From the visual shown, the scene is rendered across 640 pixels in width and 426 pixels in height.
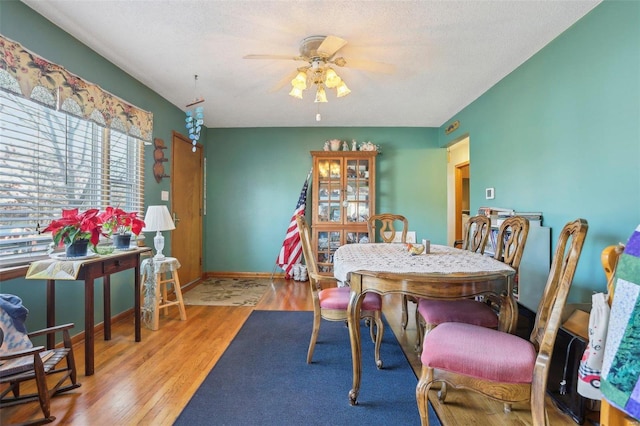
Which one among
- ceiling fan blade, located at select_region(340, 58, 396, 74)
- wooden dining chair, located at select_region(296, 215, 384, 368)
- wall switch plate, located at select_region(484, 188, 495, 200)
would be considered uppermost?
ceiling fan blade, located at select_region(340, 58, 396, 74)

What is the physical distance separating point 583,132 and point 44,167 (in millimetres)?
3653

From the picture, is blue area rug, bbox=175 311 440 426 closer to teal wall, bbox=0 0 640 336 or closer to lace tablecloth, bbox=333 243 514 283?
lace tablecloth, bbox=333 243 514 283

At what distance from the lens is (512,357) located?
1192 millimetres

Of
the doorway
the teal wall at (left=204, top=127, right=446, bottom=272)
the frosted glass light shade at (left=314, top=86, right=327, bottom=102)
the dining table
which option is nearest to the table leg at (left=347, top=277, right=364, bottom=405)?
the dining table

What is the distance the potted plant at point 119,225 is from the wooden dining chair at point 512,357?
216 cm

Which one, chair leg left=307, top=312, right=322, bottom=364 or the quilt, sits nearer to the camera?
the quilt

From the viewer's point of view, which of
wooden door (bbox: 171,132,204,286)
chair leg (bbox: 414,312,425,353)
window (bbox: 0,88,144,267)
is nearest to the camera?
window (bbox: 0,88,144,267)

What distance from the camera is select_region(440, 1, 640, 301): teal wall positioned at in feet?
5.51

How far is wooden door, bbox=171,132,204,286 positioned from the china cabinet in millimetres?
1729

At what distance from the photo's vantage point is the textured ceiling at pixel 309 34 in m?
1.89

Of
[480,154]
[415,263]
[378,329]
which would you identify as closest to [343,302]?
[378,329]

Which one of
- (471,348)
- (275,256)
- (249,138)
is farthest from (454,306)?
(249,138)

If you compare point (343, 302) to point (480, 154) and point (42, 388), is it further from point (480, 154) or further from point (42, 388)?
point (480, 154)

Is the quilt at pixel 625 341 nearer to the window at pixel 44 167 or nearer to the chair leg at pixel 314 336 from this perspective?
the chair leg at pixel 314 336
